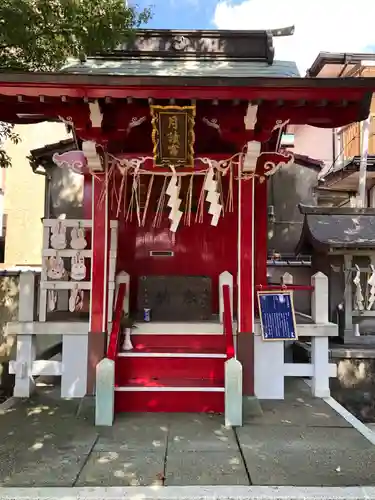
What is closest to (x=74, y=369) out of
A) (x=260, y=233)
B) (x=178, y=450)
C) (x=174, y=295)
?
(x=174, y=295)

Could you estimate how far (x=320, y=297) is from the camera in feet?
24.5

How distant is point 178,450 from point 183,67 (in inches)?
269

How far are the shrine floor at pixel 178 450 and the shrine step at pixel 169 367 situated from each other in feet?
2.09

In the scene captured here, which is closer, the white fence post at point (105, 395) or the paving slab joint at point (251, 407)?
the white fence post at point (105, 395)

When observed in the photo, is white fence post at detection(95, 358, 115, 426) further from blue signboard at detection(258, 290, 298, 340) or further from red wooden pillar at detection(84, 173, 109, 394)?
blue signboard at detection(258, 290, 298, 340)

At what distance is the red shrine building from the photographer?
5645 mm

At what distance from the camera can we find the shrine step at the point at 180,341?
700cm

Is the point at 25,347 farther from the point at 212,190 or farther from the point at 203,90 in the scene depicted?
the point at 203,90

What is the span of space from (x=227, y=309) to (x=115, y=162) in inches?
116

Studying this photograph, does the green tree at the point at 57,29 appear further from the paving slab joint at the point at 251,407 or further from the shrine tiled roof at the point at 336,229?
the paving slab joint at the point at 251,407

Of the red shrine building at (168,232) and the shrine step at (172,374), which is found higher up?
the red shrine building at (168,232)

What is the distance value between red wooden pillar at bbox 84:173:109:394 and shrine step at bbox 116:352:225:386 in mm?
388

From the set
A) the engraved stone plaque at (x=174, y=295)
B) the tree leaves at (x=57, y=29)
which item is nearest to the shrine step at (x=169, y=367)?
the engraved stone plaque at (x=174, y=295)

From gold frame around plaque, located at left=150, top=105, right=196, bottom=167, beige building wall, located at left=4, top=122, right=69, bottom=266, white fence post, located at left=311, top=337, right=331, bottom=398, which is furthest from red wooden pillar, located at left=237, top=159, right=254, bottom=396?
beige building wall, located at left=4, top=122, right=69, bottom=266
